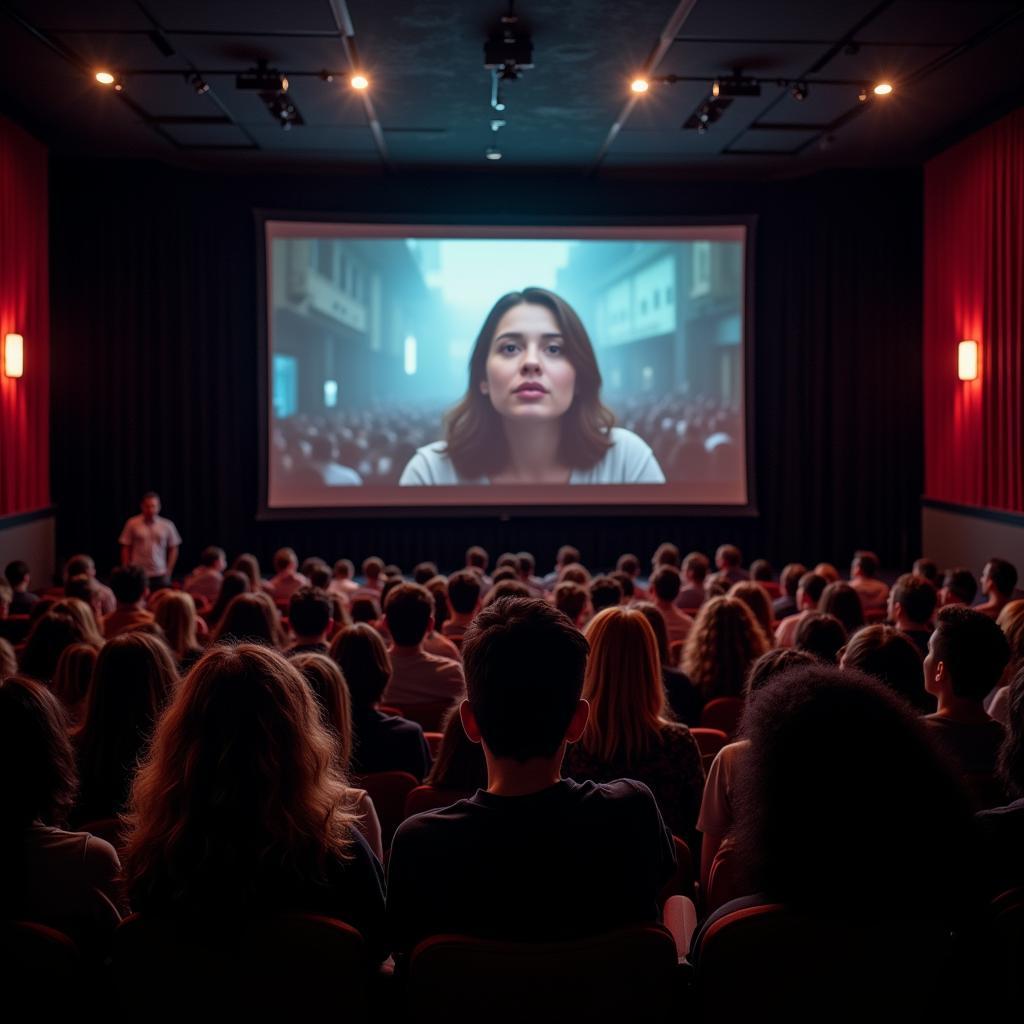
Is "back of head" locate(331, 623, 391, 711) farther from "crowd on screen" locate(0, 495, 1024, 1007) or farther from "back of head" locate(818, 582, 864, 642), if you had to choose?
"back of head" locate(818, 582, 864, 642)

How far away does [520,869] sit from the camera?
1.64 m

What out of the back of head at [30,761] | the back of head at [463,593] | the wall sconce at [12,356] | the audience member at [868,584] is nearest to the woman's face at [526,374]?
the wall sconce at [12,356]

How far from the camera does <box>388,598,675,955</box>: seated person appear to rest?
164 cm

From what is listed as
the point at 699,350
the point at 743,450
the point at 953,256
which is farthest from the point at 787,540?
the point at 953,256

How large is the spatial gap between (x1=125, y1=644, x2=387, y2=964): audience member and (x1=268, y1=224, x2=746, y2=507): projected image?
9646 millimetres

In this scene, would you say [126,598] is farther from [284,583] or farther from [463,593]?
[284,583]

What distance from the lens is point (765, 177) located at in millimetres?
11641

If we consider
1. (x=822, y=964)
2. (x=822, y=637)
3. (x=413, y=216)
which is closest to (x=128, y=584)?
(x=822, y=637)

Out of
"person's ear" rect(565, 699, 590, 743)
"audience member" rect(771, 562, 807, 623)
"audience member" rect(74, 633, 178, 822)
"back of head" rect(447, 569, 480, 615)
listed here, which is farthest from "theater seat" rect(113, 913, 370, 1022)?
"audience member" rect(771, 562, 807, 623)

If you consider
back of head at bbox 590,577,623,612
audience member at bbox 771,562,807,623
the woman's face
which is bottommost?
audience member at bbox 771,562,807,623

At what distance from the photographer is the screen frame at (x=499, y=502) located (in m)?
11.2

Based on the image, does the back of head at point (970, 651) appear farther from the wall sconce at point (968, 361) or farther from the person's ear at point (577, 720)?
the wall sconce at point (968, 361)

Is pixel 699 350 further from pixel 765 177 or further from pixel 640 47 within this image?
pixel 640 47

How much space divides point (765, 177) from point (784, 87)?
2.97 metres
